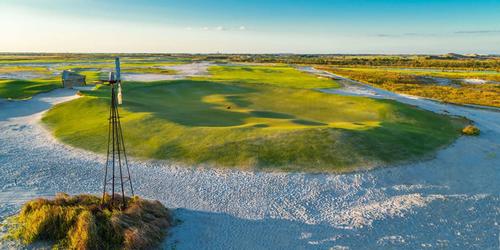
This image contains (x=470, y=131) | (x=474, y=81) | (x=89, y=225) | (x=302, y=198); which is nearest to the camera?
(x=89, y=225)

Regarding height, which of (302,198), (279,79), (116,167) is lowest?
(302,198)

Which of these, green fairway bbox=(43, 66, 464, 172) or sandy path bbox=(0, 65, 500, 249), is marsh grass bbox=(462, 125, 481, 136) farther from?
sandy path bbox=(0, 65, 500, 249)

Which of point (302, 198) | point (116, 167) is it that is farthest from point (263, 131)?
point (116, 167)

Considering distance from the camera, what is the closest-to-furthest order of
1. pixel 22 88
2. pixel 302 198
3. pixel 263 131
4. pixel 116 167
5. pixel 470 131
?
pixel 302 198, pixel 116 167, pixel 263 131, pixel 470 131, pixel 22 88

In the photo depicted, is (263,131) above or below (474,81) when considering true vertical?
below

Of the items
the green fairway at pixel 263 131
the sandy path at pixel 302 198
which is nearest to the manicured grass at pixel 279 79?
the green fairway at pixel 263 131

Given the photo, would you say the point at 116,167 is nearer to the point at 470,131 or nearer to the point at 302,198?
the point at 302,198
